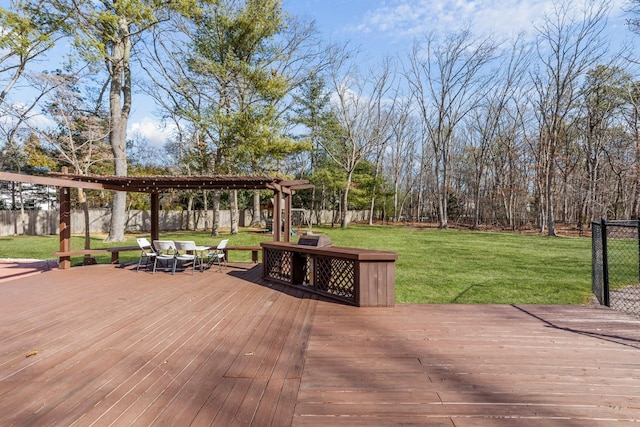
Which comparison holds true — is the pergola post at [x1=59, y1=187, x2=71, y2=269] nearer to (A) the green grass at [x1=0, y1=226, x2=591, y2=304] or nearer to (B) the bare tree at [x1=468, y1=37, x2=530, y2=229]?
(A) the green grass at [x1=0, y1=226, x2=591, y2=304]

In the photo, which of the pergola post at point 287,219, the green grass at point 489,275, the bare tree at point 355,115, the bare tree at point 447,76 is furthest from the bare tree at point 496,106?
the pergola post at point 287,219

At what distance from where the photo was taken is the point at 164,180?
7.49 metres

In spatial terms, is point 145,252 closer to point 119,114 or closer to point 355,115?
point 119,114

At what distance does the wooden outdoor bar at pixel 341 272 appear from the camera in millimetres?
4664

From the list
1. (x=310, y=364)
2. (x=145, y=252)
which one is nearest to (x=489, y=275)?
(x=310, y=364)

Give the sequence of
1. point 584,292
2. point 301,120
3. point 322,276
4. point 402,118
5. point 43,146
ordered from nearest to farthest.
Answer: point 322,276 → point 584,292 → point 43,146 → point 301,120 → point 402,118

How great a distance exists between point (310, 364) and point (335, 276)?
2.47 m

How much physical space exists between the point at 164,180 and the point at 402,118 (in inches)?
1177

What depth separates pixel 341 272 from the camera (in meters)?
5.13

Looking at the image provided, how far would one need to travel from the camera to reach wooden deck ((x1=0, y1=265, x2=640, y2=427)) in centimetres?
210

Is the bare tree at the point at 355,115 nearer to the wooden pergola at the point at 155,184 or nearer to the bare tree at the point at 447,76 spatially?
the bare tree at the point at 447,76

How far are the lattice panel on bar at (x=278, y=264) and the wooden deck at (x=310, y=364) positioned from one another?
155 centimetres

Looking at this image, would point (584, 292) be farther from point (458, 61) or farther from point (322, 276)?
point (458, 61)


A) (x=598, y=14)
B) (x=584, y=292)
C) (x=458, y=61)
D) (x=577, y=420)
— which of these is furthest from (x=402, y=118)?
(x=577, y=420)
